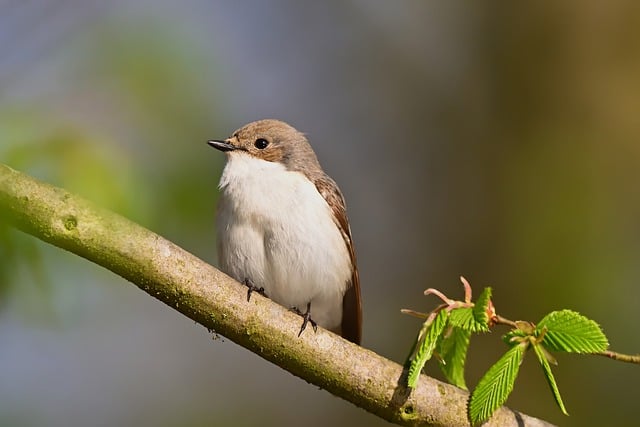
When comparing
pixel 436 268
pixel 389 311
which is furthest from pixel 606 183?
pixel 389 311

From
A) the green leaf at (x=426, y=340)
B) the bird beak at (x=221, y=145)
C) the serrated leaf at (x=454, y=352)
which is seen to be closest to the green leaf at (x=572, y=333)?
the green leaf at (x=426, y=340)

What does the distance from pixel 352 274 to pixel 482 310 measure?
8.68 ft

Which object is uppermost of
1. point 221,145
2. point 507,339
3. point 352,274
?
point 221,145

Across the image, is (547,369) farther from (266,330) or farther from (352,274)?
(352,274)

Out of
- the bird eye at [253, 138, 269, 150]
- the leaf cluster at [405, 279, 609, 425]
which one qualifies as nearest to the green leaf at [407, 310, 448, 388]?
the leaf cluster at [405, 279, 609, 425]

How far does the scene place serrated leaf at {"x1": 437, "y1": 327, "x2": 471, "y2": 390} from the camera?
128 inches

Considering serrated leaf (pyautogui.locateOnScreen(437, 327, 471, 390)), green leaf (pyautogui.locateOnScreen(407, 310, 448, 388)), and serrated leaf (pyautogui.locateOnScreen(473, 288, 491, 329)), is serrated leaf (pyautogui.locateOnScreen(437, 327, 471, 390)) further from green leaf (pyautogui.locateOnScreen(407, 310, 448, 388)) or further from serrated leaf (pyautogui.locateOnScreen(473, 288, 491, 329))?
serrated leaf (pyautogui.locateOnScreen(473, 288, 491, 329))

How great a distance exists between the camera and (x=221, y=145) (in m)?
5.27

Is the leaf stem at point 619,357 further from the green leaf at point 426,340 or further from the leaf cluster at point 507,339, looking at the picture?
the green leaf at point 426,340

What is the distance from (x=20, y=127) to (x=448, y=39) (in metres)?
6.84

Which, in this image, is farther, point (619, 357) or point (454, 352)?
point (454, 352)

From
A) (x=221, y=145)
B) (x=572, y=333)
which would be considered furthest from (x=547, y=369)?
(x=221, y=145)

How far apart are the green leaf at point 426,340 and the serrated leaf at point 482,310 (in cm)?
11

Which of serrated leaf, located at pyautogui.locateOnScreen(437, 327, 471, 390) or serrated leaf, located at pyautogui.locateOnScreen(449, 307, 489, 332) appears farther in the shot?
serrated leaf, located at pyautogui.locateOnScreen(437, 327, 471, 390)
